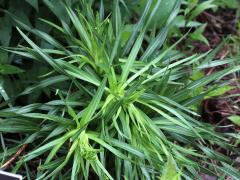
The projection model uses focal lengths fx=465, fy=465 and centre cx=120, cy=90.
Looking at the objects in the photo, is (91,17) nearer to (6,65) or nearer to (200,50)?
(6,65)

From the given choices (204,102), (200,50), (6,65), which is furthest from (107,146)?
(200,50)

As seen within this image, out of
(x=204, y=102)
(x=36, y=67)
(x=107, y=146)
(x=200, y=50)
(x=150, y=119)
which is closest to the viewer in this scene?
(x=107, y=146)

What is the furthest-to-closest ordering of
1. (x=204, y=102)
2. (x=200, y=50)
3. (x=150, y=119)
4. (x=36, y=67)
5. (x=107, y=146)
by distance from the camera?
1. (x=200, y=50)
2. (x=204, y=102)
3. (x=36, y=67)
4. (x=150, y=119)
5. (x=107, y=146)

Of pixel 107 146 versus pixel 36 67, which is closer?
pixel 107 146

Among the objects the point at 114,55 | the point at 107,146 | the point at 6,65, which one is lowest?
the point at 107,146

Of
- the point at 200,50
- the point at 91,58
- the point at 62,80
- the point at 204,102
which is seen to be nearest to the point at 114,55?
the point at 91,58

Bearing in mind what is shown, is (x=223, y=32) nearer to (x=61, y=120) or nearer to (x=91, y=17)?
(x=91, y=17)

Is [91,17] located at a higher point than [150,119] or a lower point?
higher
